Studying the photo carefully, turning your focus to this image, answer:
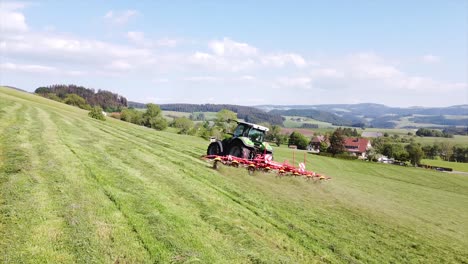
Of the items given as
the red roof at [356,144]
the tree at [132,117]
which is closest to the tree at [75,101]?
the tree at [132,117]

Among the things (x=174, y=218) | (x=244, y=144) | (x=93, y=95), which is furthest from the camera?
(x=93, y=95)

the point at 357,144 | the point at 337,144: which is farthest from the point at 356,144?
the point at 337,144

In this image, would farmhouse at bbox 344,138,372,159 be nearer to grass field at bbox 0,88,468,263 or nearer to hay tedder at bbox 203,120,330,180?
hay tedder at bbox 203,120,330,180

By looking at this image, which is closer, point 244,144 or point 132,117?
point 244,144

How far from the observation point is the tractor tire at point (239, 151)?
17.6m

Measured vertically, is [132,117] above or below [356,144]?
above

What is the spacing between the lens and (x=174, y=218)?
771 centimetres

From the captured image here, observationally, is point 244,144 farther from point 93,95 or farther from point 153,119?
point 93,95

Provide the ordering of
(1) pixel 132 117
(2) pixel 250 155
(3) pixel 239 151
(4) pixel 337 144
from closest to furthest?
(3) pixel 239 151 < (2) pixel 250 155 < (4) pixel 337 144 < (1) pixel 132 117

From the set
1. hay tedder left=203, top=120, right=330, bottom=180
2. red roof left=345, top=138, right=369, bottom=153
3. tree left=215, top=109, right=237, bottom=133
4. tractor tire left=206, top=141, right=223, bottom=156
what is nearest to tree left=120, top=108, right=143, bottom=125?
tree left=215, top=109, right=237, bottom=133

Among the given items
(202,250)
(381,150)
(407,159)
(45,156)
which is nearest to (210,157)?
(45,156)

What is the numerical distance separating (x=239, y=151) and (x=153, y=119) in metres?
82.1

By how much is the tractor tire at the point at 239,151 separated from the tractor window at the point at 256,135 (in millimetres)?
1122

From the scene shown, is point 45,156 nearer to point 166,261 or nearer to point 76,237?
point 76,237
